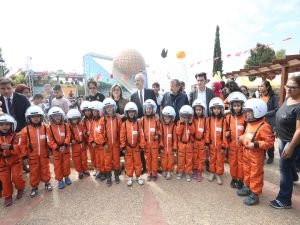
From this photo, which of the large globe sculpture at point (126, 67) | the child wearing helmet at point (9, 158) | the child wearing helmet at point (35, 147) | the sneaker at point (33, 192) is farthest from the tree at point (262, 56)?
the child wearing helmet at point (9, 158)

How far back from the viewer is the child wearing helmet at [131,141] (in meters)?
4.41

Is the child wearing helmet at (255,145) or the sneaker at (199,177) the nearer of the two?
the child wearing helmet at (255,145)

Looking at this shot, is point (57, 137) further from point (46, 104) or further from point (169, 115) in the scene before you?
point (46, 104)

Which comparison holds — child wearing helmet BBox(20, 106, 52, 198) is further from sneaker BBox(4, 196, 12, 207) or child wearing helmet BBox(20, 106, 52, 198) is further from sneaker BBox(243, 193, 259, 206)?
sneaker BBox(243, 193, 259, 206)

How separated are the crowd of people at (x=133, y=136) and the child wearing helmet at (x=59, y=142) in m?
0.02

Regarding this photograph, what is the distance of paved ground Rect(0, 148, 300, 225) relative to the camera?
10.4 ft

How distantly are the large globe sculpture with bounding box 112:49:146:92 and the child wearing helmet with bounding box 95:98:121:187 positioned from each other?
16729mm

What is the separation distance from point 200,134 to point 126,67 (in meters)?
17.6

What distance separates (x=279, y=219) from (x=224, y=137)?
60.9 inches

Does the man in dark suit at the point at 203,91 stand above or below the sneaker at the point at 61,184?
above

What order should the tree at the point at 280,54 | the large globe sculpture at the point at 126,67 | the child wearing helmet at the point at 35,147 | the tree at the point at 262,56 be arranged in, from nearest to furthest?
1. the child wearing helmet at the point at 35,147
2. the large globe sculpture at the point at 126,67
3. the tree at the point at 262,56
4. the tree at the point at 280,54

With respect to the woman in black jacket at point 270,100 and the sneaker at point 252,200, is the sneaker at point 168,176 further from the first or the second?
the woman in black jacket at point 270,100

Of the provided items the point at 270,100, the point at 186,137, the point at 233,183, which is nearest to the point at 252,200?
the point at 233,183

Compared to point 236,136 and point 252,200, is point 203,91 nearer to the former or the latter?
point 236,136
